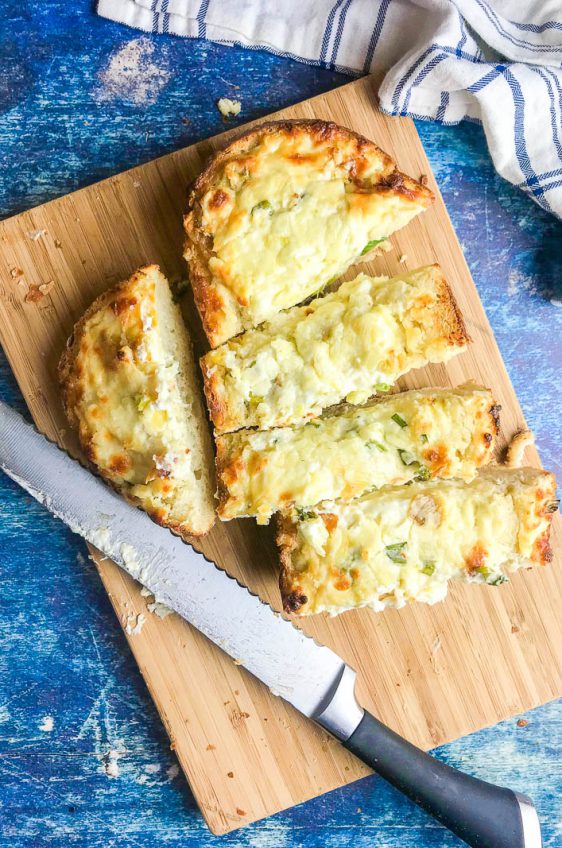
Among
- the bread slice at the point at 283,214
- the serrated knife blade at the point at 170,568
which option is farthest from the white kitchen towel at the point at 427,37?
the serrated knife blade at the point at 170,568

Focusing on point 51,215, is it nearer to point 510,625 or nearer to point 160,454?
point 160,454

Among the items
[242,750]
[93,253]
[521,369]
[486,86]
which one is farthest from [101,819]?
[486,86]

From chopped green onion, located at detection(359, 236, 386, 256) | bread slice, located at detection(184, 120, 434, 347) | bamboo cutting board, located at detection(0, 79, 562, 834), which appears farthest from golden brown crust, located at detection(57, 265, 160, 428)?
chopped green onion, located at detection(359, 236, 386, 256)

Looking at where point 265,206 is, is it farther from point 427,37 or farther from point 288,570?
point 288,570

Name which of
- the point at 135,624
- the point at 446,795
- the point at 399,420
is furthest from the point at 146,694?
the point at 399,420

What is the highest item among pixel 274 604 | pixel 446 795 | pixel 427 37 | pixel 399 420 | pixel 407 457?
pixel 427 37

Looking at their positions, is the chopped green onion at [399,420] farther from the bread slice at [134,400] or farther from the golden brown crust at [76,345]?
the golden brown crust at [76,345]
